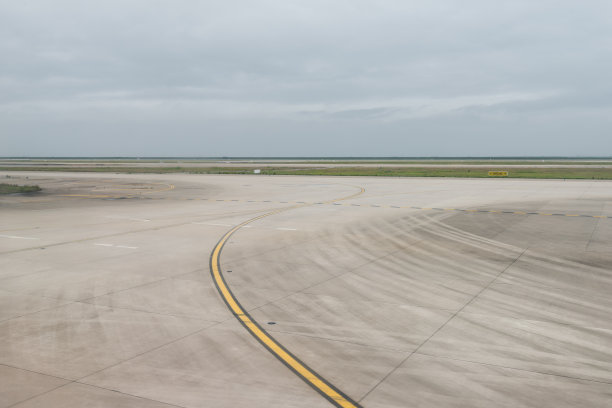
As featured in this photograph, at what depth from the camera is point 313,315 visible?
9883 millimetres

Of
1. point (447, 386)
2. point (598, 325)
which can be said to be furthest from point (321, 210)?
point (447, 386)

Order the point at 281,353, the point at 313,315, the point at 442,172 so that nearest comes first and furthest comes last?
1. the point at 281,353
2. the point at 313,315
3. the point at 442,172

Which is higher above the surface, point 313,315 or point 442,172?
point 442,172

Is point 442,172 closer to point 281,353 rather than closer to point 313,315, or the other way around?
point 313,315

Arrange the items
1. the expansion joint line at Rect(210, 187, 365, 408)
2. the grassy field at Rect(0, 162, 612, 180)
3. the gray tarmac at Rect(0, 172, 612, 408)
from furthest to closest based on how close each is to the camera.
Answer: the grassy field at Rect(0, 162, 612, 180)
the gray tarmac at Rect(0, 172, 612, 408)
the expansion joint line at Rect(210, 187, 365, 408)

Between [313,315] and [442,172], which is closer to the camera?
[313,315]

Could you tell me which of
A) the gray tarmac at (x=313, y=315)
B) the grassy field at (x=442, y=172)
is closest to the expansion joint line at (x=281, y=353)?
the gray tarmac at (x=313, y=315)

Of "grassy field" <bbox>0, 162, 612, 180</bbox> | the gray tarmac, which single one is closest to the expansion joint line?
the gray tarmac

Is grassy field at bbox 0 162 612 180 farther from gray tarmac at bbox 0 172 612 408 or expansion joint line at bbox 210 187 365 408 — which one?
expansion joint line at bbox 210 187 365 408

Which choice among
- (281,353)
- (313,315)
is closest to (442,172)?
(313,315)

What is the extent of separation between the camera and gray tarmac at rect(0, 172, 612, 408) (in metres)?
6.73

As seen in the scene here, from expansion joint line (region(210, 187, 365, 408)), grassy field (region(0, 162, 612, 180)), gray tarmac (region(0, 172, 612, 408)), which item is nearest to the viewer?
expansion joint line (region(210, 187, 365, 408))

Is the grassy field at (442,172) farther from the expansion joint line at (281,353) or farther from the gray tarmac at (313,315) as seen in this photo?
the expansion joint line at (281,353)

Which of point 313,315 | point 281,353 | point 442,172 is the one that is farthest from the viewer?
point 442,172
